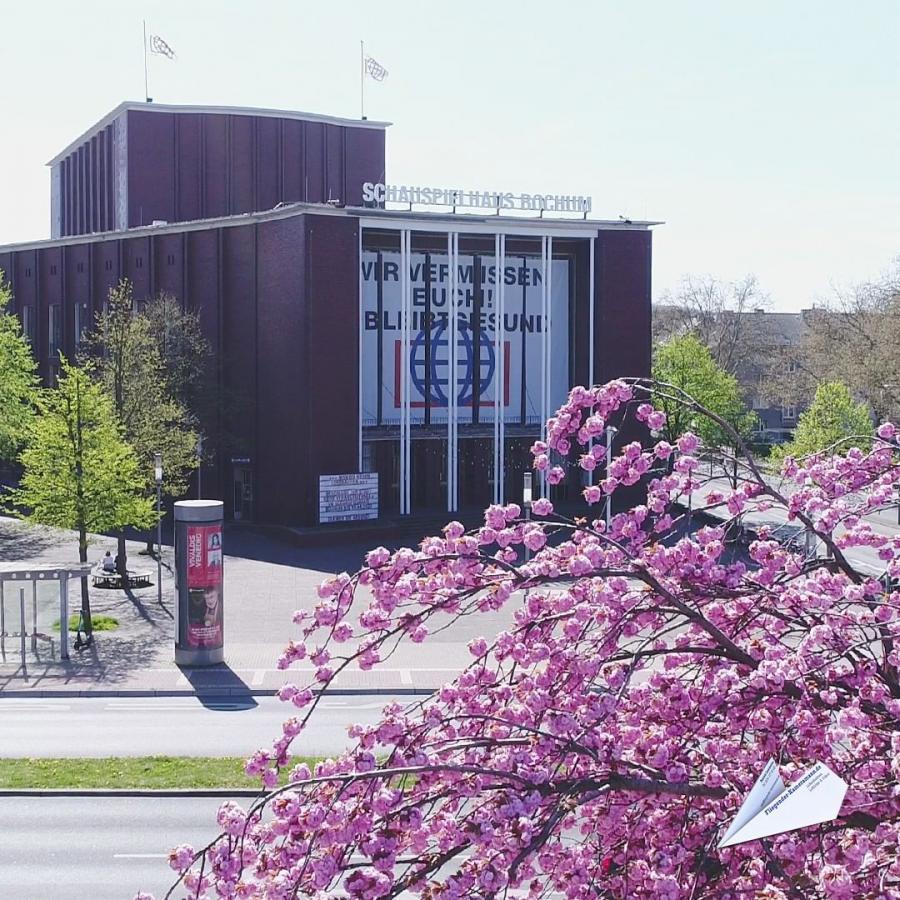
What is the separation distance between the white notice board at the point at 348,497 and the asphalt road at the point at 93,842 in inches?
1160

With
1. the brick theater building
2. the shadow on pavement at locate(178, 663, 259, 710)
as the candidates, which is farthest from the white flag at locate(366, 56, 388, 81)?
the shadow on pavement at locate(178, 663, 259, 710)

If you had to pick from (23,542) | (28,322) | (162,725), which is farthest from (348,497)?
(28,322)

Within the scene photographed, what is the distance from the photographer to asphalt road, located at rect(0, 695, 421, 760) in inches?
855

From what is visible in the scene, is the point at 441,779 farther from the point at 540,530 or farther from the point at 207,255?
the point at 207,255

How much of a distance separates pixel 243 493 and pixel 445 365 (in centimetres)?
940

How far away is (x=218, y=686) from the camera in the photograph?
26.9 meters

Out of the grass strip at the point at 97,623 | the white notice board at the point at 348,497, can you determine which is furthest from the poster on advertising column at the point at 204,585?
the white notice board at the point at 348,497

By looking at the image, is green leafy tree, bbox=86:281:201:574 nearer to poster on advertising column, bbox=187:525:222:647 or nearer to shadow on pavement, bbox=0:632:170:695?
shadow on pavement, bbox=0:632:170:695

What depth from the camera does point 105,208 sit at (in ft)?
245

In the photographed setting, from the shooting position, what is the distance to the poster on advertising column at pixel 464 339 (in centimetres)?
5144

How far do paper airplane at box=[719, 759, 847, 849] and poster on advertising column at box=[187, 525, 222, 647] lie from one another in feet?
75.2

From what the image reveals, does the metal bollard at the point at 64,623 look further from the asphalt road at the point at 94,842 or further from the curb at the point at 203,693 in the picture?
the asphalt road at the point at 94,842

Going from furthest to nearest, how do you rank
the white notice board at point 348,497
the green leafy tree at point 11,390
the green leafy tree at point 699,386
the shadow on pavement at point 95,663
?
the green leafy tree at point 699,386 < the green leafy tree at point 11,390 < the white notice board at point 348,497 < the shadow on pavement at point 95,663

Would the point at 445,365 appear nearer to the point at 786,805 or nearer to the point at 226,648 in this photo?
the point at 226,648
